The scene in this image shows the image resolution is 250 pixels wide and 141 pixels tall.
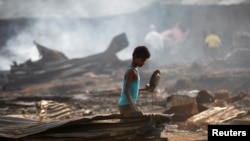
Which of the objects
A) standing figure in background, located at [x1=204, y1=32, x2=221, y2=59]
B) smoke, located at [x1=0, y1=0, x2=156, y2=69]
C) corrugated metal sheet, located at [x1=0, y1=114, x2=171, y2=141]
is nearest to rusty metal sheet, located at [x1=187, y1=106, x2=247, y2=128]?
corrugated metal sheet, located at [x1=0, y1=114, x2=171, y2=141]

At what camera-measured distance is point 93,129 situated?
12.7ft

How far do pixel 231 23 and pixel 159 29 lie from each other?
231 inches

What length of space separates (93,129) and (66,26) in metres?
21.3

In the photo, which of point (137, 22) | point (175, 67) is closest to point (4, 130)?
point (175, 67)

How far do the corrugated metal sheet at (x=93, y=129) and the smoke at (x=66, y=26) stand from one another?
18.4m

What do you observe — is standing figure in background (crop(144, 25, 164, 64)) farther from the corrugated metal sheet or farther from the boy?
the corrugated metal sheet

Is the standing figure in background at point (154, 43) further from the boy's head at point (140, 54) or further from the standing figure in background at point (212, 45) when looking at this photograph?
the boy's head at point (140, 54)

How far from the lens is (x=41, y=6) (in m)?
23.6

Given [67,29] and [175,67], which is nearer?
A: [175,67]

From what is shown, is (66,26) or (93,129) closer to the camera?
(93,129)

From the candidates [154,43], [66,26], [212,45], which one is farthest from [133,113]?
[66,26]

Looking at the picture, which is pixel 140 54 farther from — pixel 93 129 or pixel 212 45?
pixel 212 45

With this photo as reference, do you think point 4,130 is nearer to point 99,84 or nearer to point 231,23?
point 99,84

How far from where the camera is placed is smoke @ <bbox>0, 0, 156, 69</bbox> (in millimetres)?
22688
